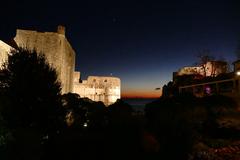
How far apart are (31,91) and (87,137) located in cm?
453

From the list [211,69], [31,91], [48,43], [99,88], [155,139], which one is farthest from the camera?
[99,88]

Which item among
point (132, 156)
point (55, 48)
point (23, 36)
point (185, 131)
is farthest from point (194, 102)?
point (23, 36)

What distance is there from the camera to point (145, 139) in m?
10.1

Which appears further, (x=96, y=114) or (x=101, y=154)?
(x=96, y=114)

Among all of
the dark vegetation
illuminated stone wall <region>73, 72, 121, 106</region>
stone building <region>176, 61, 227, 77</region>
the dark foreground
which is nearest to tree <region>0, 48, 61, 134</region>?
the dark vegetation

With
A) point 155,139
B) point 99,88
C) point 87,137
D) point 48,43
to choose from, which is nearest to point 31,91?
point 87,137

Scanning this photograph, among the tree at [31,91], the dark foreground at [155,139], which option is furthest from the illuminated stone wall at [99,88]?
the tree at [31,91]

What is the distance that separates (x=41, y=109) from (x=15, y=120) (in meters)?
1.65

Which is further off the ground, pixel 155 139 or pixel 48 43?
pixel 48 43

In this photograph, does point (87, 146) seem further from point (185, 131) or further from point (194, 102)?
point (194, 102)

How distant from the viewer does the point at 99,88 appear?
4450 centimetres

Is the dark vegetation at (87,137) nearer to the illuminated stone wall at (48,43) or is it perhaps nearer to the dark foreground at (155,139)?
the dark foreground at (155,139)

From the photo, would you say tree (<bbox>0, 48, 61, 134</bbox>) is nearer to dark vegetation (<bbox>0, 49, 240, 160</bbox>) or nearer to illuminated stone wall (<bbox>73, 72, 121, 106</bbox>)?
dark vegetation (<bbox>0, 49, 240, 160</bbox>)

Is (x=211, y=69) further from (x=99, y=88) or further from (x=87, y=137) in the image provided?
(x=87, y=137)
